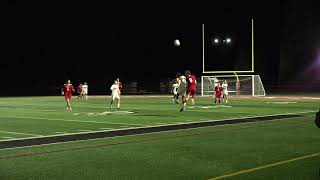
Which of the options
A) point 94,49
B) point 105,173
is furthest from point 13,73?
point 105,173

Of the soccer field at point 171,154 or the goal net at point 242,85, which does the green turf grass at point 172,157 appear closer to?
the soccer field at point 171,154

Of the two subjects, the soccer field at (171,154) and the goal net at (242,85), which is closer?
the soccer field at (171,154)

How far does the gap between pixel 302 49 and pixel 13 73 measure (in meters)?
32.8

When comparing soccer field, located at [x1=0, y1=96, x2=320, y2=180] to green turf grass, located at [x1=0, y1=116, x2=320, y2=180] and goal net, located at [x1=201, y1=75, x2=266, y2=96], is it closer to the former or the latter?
green turf grass, located at [x1=0, y1=116, x2=320, y2=180]

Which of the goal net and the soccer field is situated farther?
the goal net

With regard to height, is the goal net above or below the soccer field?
above

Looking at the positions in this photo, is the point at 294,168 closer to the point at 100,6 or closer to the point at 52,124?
the point at 52,124

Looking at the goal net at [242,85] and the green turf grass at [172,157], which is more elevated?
the goal net at [242,85]

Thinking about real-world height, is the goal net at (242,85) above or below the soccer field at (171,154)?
above

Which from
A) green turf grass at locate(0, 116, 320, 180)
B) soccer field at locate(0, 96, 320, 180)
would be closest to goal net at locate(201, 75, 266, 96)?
soccer field at locate(0, 96, 320, 180)

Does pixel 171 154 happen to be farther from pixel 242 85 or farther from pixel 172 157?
pixel 242 85

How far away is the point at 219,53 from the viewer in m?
63.9

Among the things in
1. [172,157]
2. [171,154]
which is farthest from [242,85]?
[172,157]

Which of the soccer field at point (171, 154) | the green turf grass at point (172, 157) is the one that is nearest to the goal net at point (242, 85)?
the soccer field at point (171, 154)
